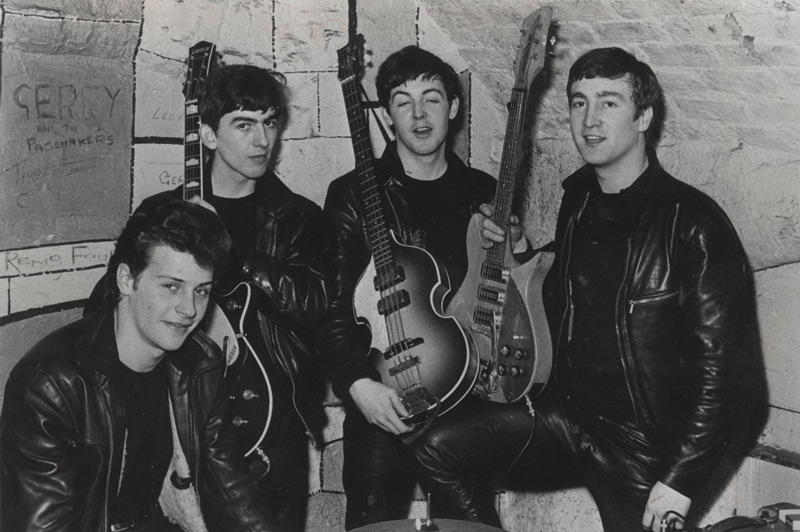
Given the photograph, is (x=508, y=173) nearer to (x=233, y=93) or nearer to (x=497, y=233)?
(x=497, y=233)

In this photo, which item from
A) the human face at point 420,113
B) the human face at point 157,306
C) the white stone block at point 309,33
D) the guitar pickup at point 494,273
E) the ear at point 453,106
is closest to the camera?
the human face at point 157,306

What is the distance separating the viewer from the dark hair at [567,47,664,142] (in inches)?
115

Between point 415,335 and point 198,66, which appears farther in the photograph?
point 198,66

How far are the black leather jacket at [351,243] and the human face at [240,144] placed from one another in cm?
33

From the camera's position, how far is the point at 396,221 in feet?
10.8

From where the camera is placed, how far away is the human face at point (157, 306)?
2.54 metres

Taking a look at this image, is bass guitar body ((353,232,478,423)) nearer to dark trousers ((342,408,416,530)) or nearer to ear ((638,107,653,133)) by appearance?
dark trousers ((342,408,416,530))

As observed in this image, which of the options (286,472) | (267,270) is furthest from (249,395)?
(267,270)

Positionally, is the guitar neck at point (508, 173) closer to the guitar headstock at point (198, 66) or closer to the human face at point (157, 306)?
the human face at point (157, 306)

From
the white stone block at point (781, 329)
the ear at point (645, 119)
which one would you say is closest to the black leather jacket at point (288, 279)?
the ear at point (645, 119)

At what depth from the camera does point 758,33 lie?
2689 mm

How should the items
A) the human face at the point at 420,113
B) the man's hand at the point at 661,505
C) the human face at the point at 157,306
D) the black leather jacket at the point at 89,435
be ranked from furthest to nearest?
the human face at the point at 420,113, the man's hand at the point at 661,505, the human face at the point at 157,306, the black leather jacket at the point at 89,435

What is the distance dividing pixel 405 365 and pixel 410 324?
0.14 metres

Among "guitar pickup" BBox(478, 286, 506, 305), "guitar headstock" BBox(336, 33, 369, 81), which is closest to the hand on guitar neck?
"guitar pickup" BBox(478, 286, 506, 305)
